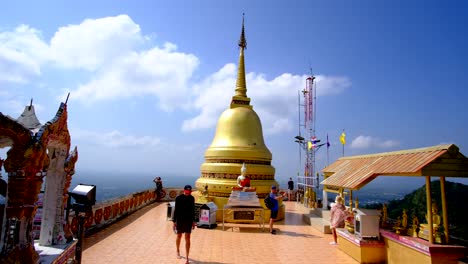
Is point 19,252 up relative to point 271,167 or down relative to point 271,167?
down

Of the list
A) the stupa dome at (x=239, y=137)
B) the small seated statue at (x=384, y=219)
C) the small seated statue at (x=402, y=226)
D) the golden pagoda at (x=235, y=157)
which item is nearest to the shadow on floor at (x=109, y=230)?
the golden pagoda at (x=235, y=157)

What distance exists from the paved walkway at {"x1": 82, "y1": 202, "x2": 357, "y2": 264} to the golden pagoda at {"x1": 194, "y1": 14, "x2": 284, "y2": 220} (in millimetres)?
2678

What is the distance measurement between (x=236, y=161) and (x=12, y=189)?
13709mm

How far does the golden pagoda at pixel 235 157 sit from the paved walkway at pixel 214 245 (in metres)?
2.68

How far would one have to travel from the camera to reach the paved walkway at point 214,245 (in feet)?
30.3

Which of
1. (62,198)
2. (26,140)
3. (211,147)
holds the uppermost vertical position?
(211,147)

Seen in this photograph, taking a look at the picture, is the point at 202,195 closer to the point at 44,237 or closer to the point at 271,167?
the point at 271,167

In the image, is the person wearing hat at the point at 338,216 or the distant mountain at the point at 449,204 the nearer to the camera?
the person wearing hat at the point at 338,216

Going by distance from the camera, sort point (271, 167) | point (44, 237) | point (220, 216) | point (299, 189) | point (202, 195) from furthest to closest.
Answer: point (299, 189) < point (271, 167) < point (202, 195) < point (220, 216) < point (44, 237)

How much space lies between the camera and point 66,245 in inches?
252

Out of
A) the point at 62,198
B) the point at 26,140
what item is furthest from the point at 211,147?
the point at 26,140

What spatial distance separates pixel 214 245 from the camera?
36.0ft

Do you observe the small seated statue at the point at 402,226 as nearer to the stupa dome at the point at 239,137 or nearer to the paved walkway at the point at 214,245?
the paved walkway at the point at 214,245

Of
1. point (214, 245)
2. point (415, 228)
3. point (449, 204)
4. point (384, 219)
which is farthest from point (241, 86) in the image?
point (449, 204)
